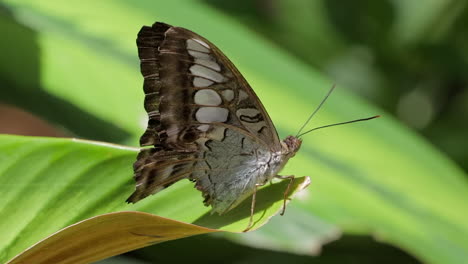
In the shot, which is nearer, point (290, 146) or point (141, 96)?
point (290, 146)

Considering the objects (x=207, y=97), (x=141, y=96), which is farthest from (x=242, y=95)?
(x=141, y=96)

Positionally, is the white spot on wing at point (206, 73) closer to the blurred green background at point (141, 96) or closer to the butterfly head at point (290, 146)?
the butterfly head at point (290, 146)

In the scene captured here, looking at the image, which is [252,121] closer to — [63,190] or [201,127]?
[201,127]

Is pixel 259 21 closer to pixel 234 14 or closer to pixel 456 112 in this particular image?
pixel 234 14

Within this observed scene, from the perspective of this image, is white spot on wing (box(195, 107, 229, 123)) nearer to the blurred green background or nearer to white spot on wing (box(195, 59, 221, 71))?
white spot on wing (box(195, 59, 221, 71))

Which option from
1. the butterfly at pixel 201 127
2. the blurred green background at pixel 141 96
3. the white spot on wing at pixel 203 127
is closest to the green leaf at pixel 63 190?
the butterfly at pixel 201 127

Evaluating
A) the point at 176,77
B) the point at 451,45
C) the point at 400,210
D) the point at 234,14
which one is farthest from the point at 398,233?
the point at 234,14

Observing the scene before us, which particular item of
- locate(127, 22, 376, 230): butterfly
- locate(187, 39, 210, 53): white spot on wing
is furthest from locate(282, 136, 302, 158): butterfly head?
locate(187, 39, 210, 53): white spot on wing
